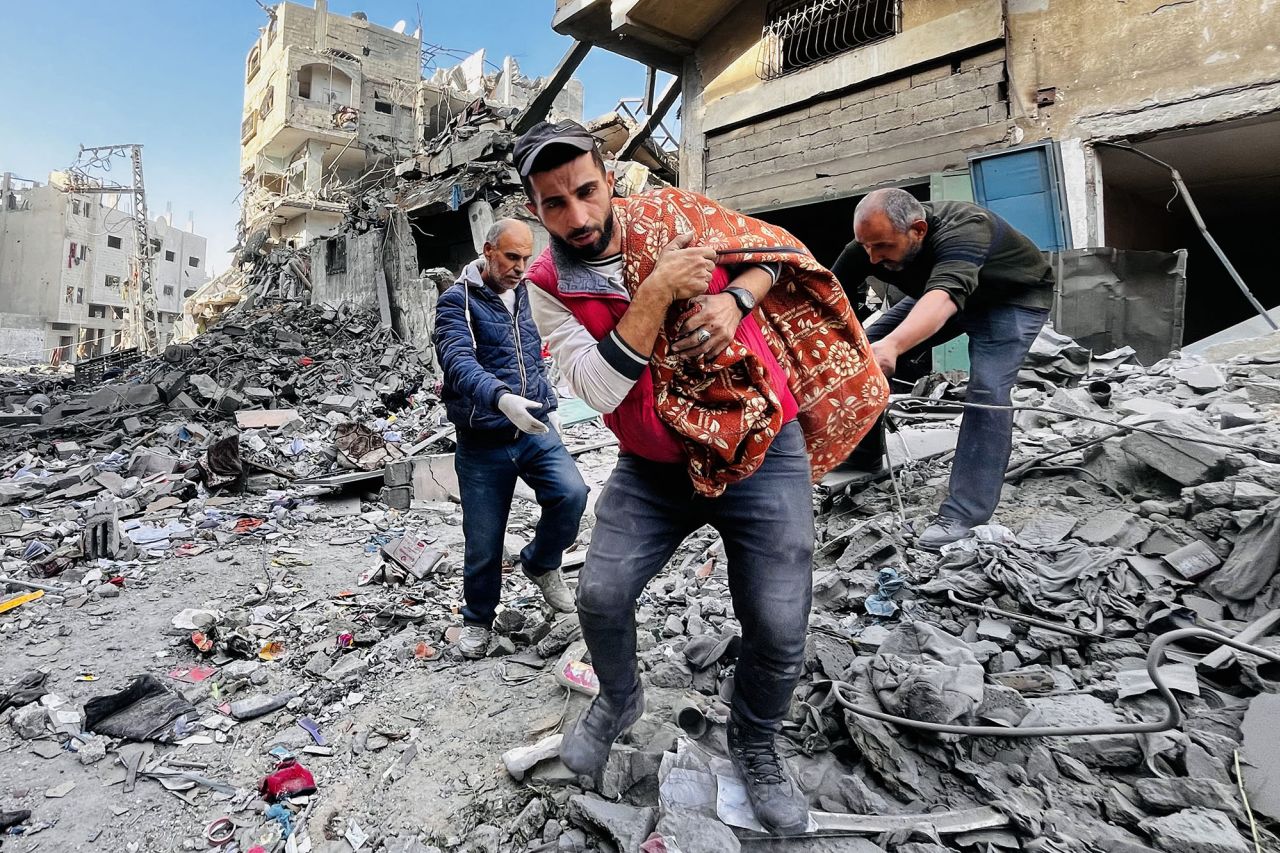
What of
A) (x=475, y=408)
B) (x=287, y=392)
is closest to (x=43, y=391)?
(x=287, y=392)

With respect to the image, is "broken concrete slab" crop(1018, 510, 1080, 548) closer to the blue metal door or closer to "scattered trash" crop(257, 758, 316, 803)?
"scattered trash" crop(257, 758, 316, 803)

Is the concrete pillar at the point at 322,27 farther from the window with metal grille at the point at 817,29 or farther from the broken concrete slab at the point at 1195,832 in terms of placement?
the broken concrete slab at the point at 1195,832

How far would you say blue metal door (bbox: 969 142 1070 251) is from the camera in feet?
21.9

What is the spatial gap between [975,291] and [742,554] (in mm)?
2484

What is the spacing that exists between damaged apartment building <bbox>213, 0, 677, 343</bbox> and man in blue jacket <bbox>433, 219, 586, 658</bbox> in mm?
10783

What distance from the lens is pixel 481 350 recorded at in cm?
304

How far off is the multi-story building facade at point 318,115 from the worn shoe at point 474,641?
1181 inches

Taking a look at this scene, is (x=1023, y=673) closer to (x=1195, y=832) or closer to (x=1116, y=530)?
(x=1195, y=832)

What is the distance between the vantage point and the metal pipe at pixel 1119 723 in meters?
1.69

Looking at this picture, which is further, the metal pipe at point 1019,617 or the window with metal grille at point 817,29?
the window with metal grille at point 817,29

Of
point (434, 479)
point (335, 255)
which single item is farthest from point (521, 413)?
point (335, 255)

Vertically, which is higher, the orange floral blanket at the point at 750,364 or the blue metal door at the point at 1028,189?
the blue metal door at the point at 1028,189

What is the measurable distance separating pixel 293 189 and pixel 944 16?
33.5 meters

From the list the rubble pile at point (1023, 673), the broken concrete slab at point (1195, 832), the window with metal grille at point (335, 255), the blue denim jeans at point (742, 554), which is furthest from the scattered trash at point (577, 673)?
the window with metal grille at point (335, 255)
